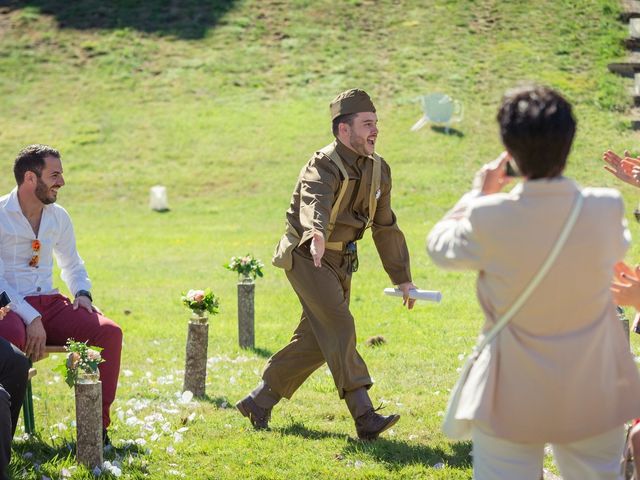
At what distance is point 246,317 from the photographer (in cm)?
1141

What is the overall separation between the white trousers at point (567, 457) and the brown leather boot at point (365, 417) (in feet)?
10.4

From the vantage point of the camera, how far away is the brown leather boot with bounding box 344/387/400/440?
7430mm

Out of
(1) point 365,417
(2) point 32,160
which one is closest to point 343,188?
(1) point 365,417

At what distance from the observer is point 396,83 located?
33.2m

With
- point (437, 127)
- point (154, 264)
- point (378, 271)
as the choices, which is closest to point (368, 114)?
point (378, 271)

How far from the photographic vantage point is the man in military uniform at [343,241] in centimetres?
744

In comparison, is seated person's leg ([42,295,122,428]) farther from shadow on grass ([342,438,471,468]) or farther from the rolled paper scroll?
the rolled paper scroll

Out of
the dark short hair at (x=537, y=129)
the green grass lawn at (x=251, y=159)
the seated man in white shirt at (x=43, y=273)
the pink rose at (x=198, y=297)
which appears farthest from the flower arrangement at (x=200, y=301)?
the dark short hair at (x=537, y=129)

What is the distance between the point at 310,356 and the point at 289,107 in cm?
2467

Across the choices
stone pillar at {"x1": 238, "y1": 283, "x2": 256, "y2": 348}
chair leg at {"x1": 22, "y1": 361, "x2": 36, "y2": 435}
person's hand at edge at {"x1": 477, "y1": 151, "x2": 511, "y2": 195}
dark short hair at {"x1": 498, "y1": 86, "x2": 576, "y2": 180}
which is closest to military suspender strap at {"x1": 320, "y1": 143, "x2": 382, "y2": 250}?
chair leg at {"x1": 22, "y1": 361, "x2": 36, "y2": 435}

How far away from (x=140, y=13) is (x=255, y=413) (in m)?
34.6

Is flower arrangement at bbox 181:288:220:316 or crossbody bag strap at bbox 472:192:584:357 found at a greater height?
crossbody bag strap at bbox 472:192:584:357

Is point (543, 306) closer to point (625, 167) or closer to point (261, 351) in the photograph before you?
point (625, 167)

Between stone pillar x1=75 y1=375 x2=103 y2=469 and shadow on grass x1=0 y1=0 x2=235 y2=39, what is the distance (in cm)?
3296
